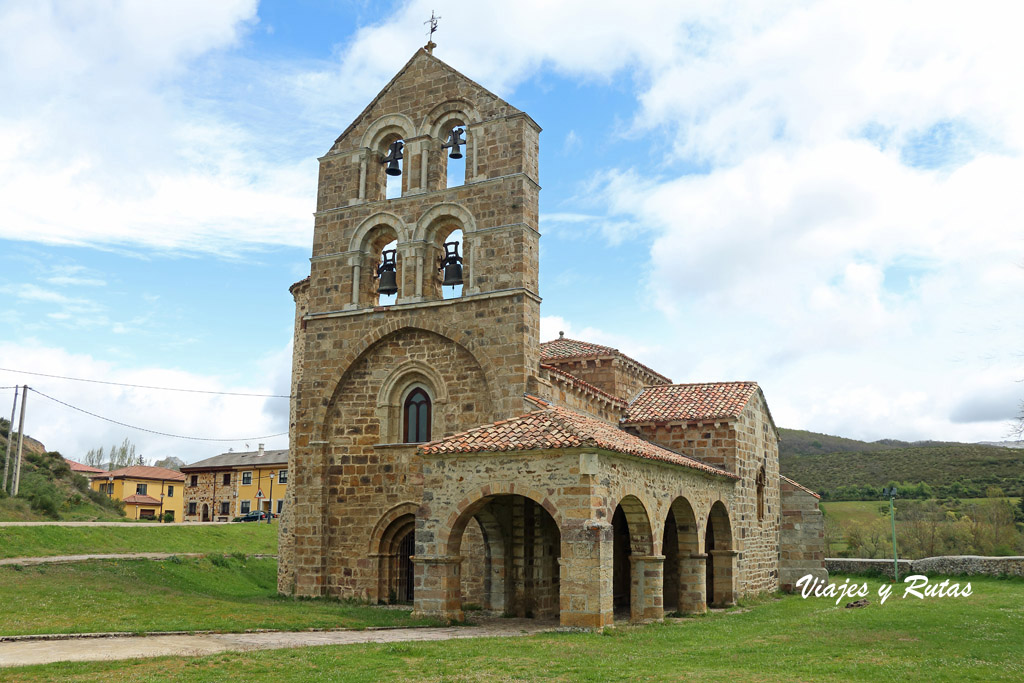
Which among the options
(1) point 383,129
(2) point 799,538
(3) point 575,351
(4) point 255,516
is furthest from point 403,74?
(4) point 255,516

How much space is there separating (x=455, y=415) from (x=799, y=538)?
12.9m

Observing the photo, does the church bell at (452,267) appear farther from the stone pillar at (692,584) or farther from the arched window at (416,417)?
the stone pillar at (692,584)

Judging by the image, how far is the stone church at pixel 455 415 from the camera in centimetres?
1661

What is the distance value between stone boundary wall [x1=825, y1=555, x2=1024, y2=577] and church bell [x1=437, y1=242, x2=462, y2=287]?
57.6 ft

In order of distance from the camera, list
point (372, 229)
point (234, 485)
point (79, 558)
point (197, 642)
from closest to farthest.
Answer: point (197, 642) < point (372, 229) < point (79, 558) < point (234, 485)

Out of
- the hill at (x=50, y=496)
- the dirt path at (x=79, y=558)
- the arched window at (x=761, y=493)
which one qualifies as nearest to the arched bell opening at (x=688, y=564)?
the arched window at (x=761, y=493)

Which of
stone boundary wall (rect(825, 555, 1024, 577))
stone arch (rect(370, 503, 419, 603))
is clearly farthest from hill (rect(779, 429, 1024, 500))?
stone arch (rect(370, 503, 419, 603))

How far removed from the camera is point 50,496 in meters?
34.5

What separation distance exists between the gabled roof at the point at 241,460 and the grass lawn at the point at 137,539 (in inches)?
661

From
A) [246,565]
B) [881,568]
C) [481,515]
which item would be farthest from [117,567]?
[881,568]

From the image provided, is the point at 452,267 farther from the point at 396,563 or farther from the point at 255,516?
the point at 255,516

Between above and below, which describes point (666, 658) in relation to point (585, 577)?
below

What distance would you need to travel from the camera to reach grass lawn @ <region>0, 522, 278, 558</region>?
22719mm

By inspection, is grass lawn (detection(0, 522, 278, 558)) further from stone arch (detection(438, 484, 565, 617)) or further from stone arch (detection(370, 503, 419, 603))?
stone arch (detection(438, 484, 565, 617))
